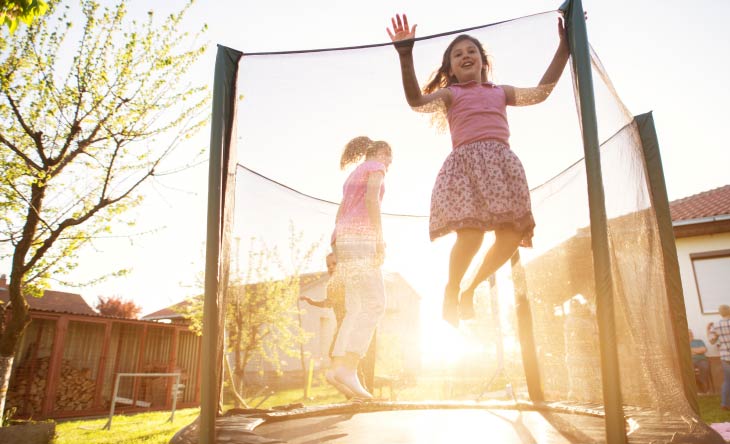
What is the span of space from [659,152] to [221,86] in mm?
2013

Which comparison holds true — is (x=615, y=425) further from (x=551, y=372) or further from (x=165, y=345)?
(x=165, y=345)

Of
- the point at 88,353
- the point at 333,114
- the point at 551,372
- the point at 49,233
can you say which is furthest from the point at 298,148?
the point at 88,353

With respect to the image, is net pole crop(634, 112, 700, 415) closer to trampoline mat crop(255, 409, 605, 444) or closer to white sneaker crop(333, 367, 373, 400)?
trampoline mat crop(255, 409, 605, 444)

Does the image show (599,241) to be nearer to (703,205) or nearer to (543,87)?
(543,87)

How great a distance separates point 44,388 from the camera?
7.65m

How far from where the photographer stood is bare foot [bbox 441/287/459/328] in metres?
1.72

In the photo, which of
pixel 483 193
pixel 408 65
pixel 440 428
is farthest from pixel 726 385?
pixel 408 65

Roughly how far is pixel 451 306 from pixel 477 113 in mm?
751

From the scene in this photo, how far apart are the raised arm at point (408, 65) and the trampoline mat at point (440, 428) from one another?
4.18ft

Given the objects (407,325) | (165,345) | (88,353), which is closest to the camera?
(407,325)

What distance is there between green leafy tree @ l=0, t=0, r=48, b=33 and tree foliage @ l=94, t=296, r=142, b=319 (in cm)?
1998

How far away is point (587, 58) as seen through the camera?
4.28ft

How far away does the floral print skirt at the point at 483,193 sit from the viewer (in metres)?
1.56

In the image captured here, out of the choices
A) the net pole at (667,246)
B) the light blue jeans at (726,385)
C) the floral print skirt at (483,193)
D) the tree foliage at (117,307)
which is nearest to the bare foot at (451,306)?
the floral print skirt at (483,193)
